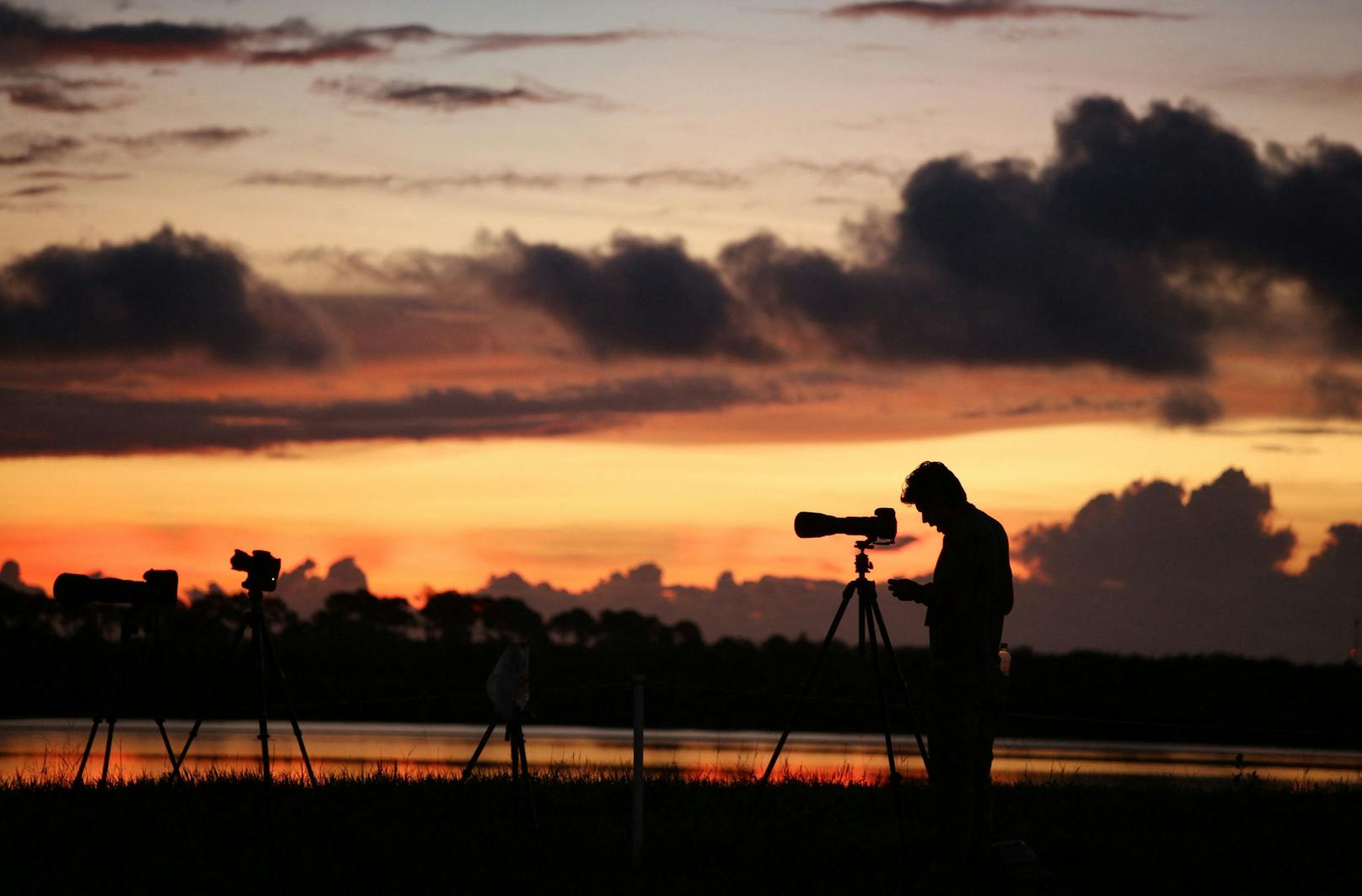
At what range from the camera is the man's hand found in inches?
385

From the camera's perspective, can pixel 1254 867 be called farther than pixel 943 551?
Yes

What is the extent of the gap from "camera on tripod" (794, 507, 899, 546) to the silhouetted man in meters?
0.61

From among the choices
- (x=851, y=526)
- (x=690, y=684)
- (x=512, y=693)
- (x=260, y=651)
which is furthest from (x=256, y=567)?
(x=690, y=684)

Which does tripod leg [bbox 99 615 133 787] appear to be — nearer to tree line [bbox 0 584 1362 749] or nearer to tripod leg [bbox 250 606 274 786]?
tripod leg [bbox 250 606 274 786]

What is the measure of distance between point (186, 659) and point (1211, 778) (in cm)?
4255

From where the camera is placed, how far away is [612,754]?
2627cm

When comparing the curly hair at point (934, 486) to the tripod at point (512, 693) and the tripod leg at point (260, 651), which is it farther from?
the tripod leg at point (260, 651)

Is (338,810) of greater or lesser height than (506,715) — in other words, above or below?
below

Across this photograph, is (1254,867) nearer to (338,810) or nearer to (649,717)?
(338,810)

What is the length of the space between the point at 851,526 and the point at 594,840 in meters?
2.97

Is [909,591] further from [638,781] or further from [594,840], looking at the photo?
[594,840]

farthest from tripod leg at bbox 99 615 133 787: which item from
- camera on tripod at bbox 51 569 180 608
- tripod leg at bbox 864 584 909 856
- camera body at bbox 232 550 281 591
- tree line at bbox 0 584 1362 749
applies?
tree line at bbox 0 584 1362 749

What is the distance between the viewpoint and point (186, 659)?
56219mm

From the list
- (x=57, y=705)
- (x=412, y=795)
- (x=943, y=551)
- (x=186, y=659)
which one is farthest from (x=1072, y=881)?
(x=186, y=659)
